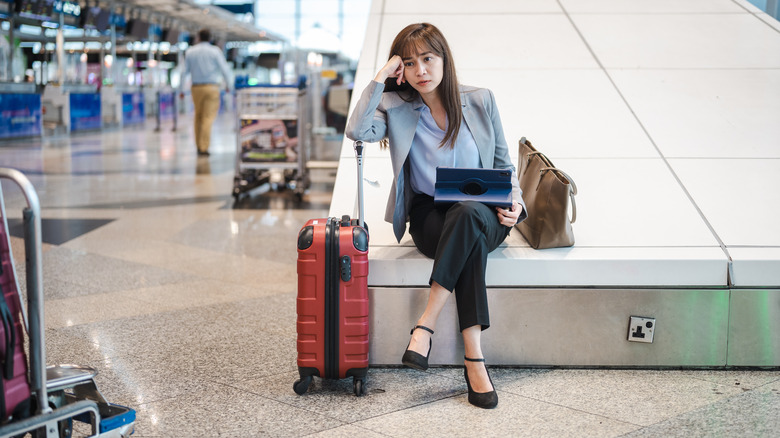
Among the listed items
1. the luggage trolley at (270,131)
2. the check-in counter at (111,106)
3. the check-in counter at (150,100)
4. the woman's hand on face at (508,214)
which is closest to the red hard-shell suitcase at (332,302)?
the woman's hand on face at (508,214)

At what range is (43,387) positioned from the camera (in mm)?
1994

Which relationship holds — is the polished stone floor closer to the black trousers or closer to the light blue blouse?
the black trousers

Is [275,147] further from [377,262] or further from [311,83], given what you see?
[377,262]

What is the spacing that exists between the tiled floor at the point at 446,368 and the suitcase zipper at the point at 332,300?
143 millimetres

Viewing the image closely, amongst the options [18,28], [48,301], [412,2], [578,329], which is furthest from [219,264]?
[18,28]

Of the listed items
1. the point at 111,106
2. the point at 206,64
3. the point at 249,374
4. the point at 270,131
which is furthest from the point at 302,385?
the point at 111,106

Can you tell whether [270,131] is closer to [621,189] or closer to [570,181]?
[621,189]

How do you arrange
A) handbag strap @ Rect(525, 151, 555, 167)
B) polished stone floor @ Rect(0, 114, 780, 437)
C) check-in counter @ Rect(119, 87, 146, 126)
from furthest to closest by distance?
check-in counter @ Rect(119, 87, 146, 126)
handbag strap @ Rect(525, 151, 555, 167)
polished stone floor @ Rect(0, 114, 780, 437)

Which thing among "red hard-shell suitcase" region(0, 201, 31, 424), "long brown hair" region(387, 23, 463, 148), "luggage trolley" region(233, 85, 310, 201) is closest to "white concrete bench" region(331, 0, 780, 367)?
"long brown hair" region(387, 23, 463, 148)

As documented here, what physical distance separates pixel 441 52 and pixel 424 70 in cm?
11

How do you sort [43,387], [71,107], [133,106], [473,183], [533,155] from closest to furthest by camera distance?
[43,387] → [473,183] → [533,155] → [71,107] → [133,106]

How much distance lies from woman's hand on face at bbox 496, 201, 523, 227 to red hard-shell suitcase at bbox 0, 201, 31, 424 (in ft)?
5.86

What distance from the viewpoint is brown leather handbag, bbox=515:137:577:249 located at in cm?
311

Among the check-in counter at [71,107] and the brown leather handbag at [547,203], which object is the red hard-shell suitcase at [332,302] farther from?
the check-in counter at [71,107]
